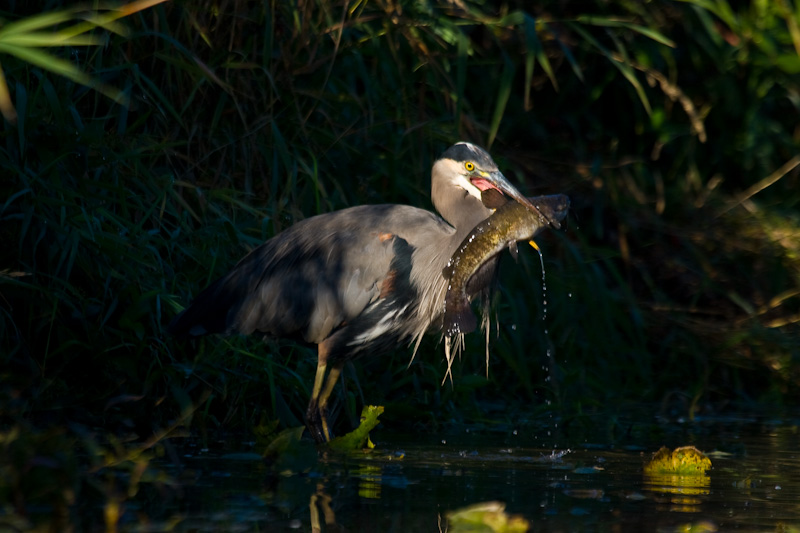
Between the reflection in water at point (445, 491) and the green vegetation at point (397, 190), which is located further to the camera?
the green vegetation at point (397, 190)

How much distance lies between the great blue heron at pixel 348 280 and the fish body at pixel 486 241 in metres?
0.21

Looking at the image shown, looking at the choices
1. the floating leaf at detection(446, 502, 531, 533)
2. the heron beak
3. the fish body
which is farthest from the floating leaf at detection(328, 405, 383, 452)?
the floating leaf at detection(446, 502, 531, 533)

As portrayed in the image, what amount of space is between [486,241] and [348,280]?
2.17ft

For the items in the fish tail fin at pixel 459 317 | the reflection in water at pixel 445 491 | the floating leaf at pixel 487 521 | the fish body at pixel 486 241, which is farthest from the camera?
the fish tail fin at pixel 459 317

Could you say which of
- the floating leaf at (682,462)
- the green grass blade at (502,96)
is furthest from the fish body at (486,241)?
the green grass blade at (502,96)

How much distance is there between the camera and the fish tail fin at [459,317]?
4750 millimetres

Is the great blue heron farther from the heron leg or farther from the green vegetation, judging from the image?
the green vegetation

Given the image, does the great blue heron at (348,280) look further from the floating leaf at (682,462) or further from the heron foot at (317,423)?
the floating leaf at (682,462)

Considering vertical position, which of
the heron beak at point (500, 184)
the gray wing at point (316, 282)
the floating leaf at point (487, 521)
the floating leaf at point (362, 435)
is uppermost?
the heron beak at point (500, 184)

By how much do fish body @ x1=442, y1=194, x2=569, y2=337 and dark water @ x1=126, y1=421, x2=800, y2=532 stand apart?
556 mm

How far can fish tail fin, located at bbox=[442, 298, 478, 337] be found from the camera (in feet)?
15.6

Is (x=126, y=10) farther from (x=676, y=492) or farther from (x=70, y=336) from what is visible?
(x=676, y=492)

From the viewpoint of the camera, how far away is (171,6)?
5816 mm

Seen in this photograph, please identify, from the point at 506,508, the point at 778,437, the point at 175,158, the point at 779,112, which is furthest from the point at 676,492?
the point at 779,112
